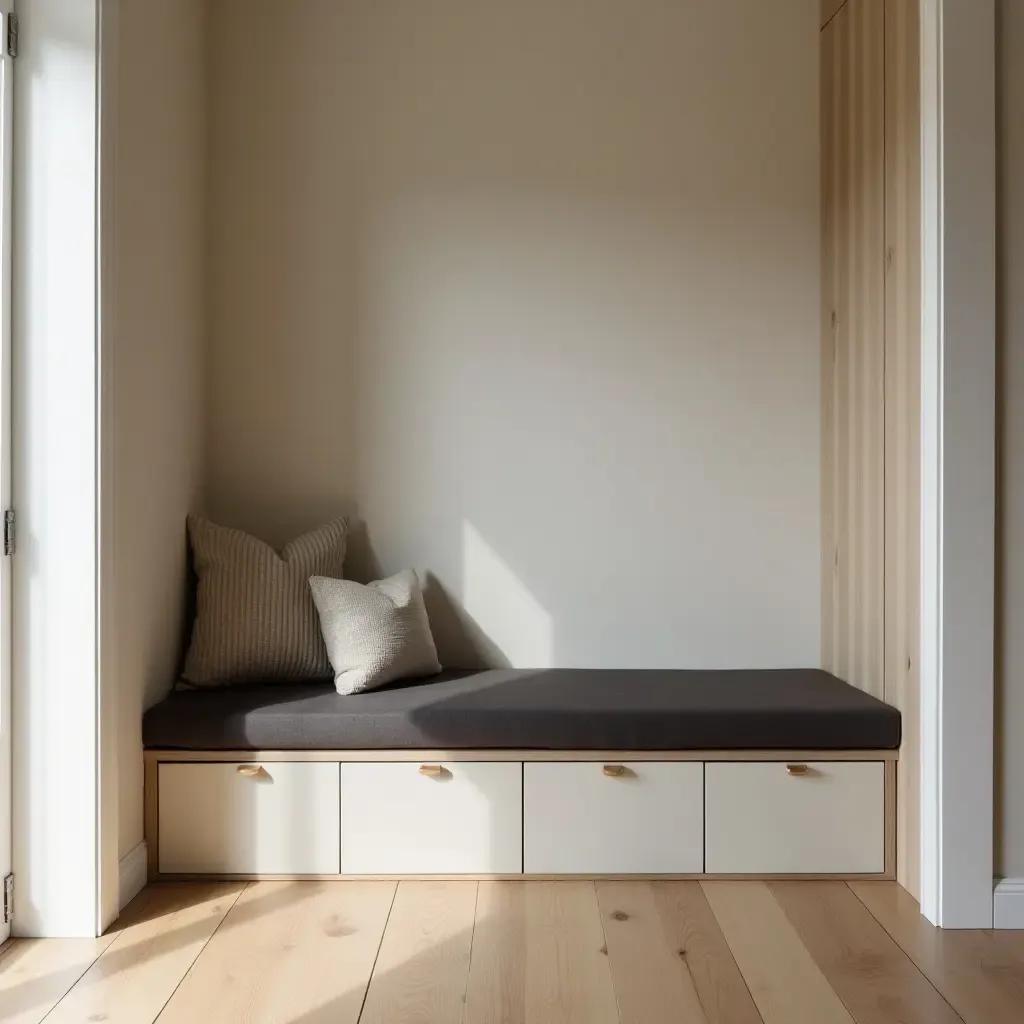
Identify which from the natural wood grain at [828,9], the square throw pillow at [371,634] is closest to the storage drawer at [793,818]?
the square throw pillow at [371,634]

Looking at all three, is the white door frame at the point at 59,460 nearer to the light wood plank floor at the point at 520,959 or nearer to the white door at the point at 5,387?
the white door at the point at 5,387

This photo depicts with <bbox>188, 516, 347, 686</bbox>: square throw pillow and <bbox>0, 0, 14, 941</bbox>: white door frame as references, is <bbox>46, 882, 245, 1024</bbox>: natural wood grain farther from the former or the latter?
<bbox>188, 516, 347, 686</bbox>: square throw pillow

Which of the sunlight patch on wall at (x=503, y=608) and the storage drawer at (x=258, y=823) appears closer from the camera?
the storage drawer at (x=258, y=823)

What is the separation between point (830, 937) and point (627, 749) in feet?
2.15

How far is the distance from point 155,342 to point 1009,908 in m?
2.58

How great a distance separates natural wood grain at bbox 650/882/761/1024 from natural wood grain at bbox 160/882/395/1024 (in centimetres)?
68

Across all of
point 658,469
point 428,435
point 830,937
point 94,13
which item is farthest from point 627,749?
point 94,13

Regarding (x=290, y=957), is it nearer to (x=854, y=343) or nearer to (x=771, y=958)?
(x=771, y=958)

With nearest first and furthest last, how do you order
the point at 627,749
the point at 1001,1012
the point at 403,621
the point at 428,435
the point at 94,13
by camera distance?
the point at 1001,1012 → the point at 94,13 → the point at 627,749 → the point at 403,621 → the point at 428,435

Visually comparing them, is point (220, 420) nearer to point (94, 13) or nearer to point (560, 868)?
point (94, 13)

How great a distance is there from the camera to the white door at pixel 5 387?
7.59 feet

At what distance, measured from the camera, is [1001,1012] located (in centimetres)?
205

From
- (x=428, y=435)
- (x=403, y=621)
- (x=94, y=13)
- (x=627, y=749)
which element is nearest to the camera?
(x=94, y=13)

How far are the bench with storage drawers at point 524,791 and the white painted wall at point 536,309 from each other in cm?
63
